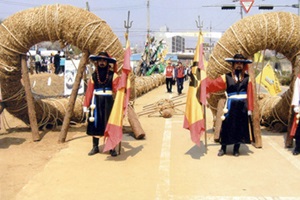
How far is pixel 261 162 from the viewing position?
6.19 metres

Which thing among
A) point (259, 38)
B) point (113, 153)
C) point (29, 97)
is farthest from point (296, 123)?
point (29, 97)

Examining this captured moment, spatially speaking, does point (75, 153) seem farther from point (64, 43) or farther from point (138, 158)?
point (64, 43)

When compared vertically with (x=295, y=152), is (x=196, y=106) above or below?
above

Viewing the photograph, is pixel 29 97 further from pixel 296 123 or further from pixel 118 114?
pixel 296 123

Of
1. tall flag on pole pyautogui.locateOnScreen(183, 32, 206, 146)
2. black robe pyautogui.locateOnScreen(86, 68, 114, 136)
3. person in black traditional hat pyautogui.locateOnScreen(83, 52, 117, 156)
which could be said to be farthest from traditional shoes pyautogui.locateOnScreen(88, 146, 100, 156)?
tall flag on pole pyautogui.locateOnScreen(183, 32, 206, 146)

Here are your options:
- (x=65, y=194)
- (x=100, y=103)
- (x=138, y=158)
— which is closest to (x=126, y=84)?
(x=100, y=103)

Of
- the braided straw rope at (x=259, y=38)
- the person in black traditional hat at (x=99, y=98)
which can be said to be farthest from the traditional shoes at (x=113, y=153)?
the braided straw rope at (x=259, y=38)

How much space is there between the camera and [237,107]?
6652 mm

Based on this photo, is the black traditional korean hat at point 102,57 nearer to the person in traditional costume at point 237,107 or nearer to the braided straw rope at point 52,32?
the braided straw rope at point 52,32

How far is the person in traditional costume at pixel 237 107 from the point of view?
21.7ft

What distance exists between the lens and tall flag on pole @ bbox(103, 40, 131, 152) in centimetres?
630

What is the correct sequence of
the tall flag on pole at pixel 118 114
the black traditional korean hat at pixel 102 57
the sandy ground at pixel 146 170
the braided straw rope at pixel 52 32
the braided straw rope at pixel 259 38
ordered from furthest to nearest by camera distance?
the braided straw rope at pixel 52 32 → the braided straw rope at pixel 259 38 → the black traditional korean hat at pixel 102 57 → the tall flag on pole at pixel 118 114 → the sandy ground at pixel 146 170

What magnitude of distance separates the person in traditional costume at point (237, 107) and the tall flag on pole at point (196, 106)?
1.28ft

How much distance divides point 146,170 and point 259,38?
379cm
